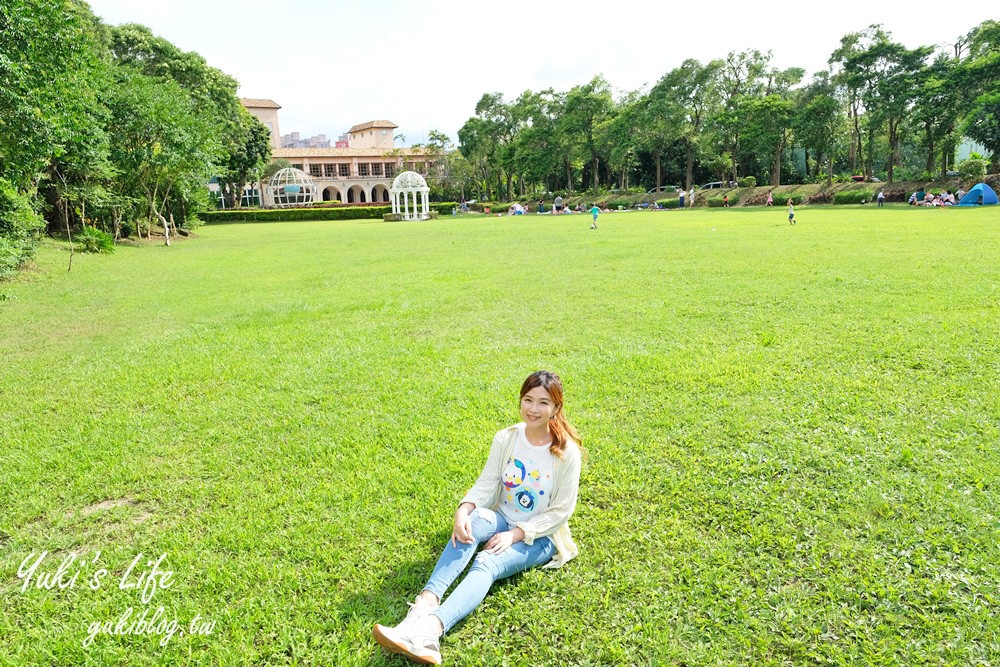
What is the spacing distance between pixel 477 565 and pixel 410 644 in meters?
0.46

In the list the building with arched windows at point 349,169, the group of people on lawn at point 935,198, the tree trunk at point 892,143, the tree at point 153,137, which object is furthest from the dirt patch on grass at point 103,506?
the building with arched windows at point 349,169

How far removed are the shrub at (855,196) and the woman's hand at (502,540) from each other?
1515 inches

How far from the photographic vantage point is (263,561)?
305cm

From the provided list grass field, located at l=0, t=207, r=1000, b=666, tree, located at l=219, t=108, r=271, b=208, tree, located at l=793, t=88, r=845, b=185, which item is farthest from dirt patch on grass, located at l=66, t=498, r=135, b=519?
tree, located at l=219, t=108, r=271, b=208

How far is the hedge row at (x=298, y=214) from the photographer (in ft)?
155

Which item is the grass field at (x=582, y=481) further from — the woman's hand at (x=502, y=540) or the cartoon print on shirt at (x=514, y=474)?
the cartoon print on shirt at (x=514, y=474)

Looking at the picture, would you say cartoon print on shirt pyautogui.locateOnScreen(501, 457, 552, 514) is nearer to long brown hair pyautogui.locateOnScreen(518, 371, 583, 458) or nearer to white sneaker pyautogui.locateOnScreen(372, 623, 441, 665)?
long brown hair pyautogui.locateOnScreen(518, 371, 583, 458)

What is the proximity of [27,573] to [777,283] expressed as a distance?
9.57 m

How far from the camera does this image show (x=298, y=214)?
159 ft

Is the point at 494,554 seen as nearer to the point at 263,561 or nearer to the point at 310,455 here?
the point at 263,561

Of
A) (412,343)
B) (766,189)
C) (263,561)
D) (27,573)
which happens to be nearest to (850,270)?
(412,343)

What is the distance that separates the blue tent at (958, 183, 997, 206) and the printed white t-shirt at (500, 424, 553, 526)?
34599 millimetres

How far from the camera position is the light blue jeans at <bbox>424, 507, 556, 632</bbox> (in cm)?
253

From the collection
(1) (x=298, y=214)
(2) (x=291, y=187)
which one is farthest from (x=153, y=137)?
(2) (x=291, y=187)
